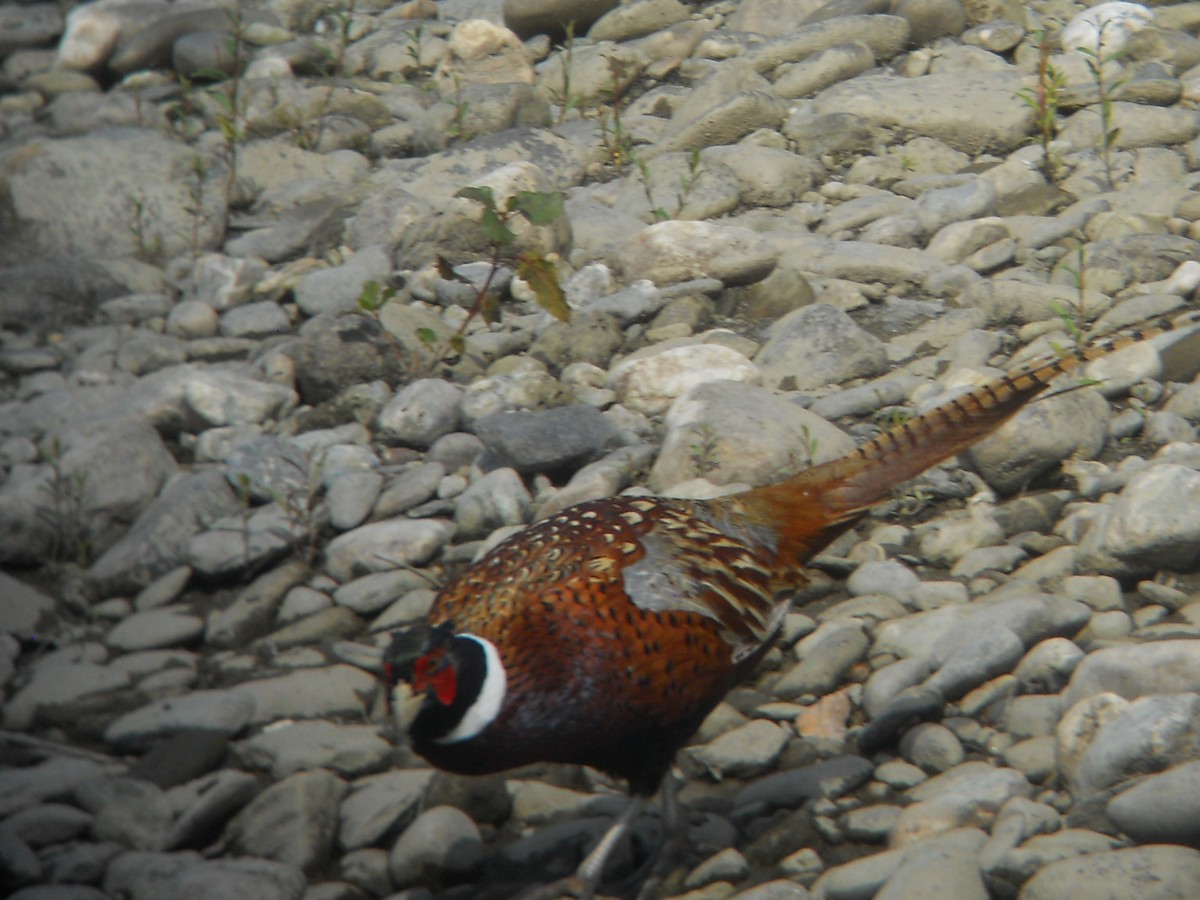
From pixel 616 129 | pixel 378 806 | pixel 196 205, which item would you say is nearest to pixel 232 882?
pixel 378 806

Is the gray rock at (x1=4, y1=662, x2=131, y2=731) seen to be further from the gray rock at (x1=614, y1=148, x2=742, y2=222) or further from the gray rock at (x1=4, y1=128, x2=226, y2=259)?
the gray rock at (x1=614, y1=148, x2=742, y2=222)

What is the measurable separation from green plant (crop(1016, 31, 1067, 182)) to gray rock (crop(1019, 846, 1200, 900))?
4612mm

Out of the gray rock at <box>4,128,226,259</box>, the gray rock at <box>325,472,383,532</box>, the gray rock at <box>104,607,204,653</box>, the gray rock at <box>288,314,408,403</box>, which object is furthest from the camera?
the gray rock at <box>4,128,226,259</box>

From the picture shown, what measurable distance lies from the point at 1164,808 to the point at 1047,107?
4.70 m

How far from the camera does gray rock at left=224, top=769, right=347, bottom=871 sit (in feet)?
11.6

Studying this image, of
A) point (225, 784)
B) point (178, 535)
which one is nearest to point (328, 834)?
point (225, 784)

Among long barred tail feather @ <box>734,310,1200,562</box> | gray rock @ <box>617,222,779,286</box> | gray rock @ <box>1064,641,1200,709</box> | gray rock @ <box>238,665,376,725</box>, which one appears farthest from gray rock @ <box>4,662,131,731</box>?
gray rock @ <box>617,222,779,286</box>

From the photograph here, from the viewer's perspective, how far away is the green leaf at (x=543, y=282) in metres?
5.60

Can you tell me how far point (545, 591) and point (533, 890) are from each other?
83 centimetres

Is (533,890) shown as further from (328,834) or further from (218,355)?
(218,355)

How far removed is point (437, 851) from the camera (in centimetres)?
350

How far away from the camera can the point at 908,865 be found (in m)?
2.94

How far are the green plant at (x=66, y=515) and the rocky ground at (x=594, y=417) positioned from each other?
0.03 meters

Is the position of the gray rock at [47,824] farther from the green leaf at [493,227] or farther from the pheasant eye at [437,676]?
the green leaf at [493,227]
